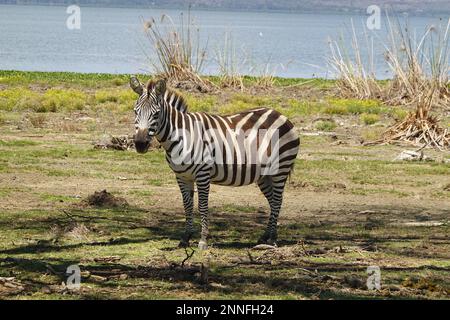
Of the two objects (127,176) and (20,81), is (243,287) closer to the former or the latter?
(127,176)

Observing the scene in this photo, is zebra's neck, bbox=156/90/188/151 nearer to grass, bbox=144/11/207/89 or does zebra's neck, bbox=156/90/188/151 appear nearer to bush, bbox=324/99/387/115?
bush, bbox=324/99/387/115

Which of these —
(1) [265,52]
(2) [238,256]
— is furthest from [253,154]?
(1) [265,52]

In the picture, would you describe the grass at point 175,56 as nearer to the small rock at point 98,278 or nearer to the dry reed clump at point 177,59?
the dry reed clump at point 177,59

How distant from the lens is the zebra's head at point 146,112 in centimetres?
893

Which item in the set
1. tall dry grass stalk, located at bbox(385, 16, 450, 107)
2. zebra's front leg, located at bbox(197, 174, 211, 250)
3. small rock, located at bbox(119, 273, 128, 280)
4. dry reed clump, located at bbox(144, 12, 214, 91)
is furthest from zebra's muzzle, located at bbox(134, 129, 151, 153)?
dry reed clump, located at bbox(144, 12, 214, 91)

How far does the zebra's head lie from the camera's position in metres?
8.93

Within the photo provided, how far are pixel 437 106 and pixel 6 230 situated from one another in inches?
568

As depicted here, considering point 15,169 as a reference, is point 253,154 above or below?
above

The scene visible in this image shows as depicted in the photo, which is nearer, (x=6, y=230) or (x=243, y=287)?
(x=243, y=287)

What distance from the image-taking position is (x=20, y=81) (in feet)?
87.4

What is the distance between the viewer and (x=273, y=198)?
10.1 metres
